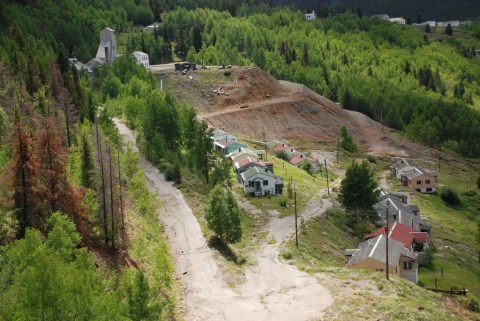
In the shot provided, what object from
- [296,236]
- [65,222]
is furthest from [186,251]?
[65,222]

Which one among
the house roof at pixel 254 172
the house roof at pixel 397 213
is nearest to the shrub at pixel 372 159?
the house roof at pixel 397 213

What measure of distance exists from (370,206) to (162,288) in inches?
1729

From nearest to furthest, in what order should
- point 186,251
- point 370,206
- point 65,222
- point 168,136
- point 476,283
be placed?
point 65,222, point 186,251, point 476,283, point 370,206, point 168,136

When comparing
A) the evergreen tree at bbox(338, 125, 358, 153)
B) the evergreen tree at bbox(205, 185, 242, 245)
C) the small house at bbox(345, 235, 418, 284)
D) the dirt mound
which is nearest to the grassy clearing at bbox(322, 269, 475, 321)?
the small house at bbox(345, 235, 418, 284)

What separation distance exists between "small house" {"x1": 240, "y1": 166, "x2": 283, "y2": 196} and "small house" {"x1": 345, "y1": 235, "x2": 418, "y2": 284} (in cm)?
2283

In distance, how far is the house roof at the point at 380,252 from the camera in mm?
59125

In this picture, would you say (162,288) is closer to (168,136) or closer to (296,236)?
(296,236)

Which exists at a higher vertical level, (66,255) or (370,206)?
(66,255)

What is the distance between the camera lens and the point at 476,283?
6812 centimetres

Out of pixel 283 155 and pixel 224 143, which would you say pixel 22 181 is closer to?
pixel 224 143

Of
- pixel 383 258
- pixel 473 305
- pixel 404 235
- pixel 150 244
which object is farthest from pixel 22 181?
pixel 404 235

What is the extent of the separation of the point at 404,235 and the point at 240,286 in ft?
104

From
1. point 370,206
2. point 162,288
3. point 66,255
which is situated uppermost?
point 66,255

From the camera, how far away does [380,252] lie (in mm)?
60125
